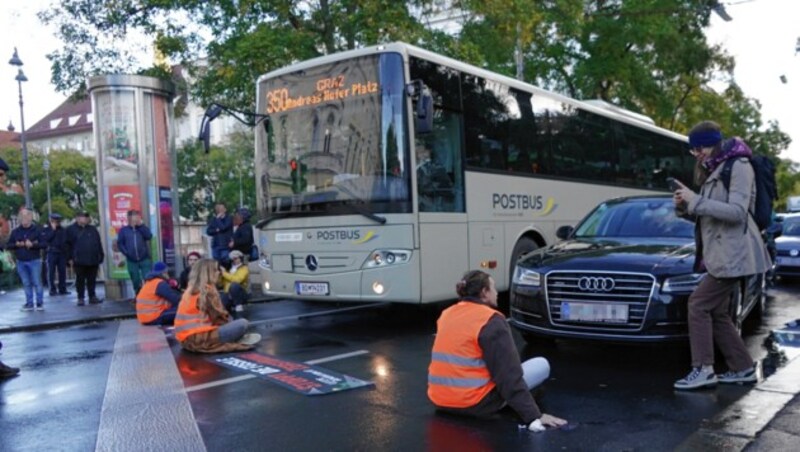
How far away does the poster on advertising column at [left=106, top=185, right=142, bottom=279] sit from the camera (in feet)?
47.5

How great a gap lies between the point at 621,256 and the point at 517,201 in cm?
428

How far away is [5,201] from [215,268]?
57.1 meters

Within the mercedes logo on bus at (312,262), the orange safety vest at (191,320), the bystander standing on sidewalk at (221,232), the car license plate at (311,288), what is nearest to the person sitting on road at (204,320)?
the orange safety vest at (191,320)

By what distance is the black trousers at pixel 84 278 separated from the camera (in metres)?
13.9

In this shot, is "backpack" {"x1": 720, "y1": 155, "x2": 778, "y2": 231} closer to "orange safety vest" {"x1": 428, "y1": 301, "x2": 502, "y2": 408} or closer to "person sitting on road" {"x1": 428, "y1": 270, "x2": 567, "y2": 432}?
"person sitting on road" {"x1": 428, "y1": 270, "x2": 567, "y2": 432}

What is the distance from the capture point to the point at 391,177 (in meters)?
8.53

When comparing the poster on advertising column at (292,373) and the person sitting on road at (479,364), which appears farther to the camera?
the poster on advertising column at (292,373)

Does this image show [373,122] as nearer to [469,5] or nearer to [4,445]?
[4,445]

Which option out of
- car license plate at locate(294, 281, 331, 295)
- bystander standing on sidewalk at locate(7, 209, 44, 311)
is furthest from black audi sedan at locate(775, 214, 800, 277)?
bystander standing on sidewalk at locate(7, 209, 44, 311)

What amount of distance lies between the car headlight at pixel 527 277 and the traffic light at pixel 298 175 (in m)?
3.45

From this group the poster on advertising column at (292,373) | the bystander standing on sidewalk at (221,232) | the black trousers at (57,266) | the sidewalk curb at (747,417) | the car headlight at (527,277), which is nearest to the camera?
the sidewalk curb at (747,417)

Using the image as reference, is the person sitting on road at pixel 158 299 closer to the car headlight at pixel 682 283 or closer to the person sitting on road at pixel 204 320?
the person sitting on road at pixel 204 320

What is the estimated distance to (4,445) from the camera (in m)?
4.77

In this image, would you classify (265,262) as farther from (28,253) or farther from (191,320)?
(28,253)
